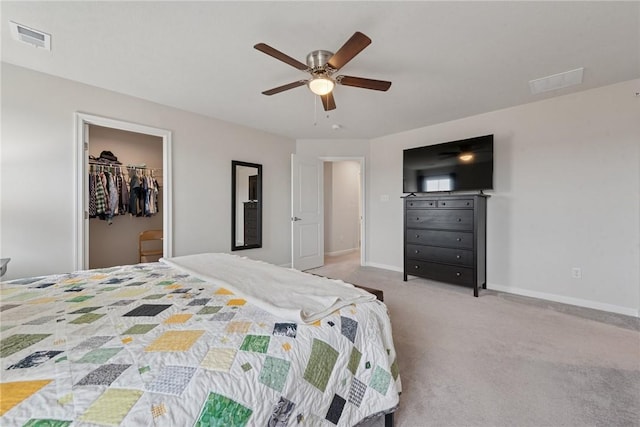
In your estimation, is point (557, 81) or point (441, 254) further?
point (441, 254)

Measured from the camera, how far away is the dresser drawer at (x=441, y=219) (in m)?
3.37

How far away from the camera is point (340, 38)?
6.63 feet

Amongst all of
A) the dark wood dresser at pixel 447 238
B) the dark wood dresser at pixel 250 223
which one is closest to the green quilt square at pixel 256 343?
the dark wood dresser at pixel 447 238

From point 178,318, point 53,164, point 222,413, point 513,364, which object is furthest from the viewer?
point 53,164

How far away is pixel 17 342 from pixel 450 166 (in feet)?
13.7

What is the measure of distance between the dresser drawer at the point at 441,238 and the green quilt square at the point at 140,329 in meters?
3.40

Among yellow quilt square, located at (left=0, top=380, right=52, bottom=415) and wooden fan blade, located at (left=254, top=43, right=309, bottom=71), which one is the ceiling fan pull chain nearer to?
wooden fan blade, located at (left=254, top=43, right=309, bottom=71)

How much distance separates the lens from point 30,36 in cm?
201

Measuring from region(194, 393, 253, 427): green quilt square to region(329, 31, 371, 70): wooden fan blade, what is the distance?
1842mm

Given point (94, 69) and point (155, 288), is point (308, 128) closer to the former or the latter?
point (94, 69)

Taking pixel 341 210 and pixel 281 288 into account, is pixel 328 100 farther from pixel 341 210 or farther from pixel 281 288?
pixel 341 210

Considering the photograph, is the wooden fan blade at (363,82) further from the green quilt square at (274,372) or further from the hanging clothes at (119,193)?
the hanging clothes at (119,193)

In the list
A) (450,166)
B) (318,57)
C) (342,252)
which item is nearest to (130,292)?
(318,57)

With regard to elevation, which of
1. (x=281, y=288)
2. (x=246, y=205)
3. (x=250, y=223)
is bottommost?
(x=281, y=288)
